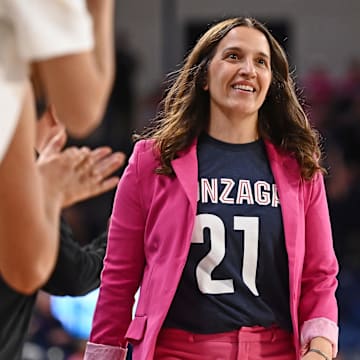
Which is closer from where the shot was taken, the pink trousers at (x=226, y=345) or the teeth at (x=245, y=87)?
the pink trousers at (x=226, y=345)

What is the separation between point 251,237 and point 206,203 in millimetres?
148

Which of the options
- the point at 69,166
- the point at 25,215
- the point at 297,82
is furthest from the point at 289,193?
the point at 297,82

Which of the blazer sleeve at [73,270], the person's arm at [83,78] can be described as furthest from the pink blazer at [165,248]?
the person's arm at [83,78]

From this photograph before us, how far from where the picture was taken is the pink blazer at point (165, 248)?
310cm

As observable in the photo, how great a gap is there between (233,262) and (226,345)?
215 mm

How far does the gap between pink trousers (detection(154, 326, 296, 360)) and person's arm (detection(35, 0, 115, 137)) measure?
109 centimetres

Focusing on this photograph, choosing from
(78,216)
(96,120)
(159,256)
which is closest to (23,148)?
(96,120)

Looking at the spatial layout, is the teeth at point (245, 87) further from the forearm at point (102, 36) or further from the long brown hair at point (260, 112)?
the forearm at point (102, 36)

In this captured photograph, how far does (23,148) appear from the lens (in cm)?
211

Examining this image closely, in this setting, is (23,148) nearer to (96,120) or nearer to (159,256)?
(96,120)

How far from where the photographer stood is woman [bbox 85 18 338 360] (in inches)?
121

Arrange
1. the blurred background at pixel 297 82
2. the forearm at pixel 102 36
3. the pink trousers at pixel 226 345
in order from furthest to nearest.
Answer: the blurred background at pixel 297 82
the pink trousers at pixel 226 345
the forearm at pixel 102 36

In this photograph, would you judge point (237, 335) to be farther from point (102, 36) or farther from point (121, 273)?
point (102, 36)

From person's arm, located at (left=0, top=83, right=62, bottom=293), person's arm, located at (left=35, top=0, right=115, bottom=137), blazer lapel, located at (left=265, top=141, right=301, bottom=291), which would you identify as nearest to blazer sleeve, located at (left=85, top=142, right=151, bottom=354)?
blazer lapel, located at (left=265, top=141, right=301, bottom=291)
